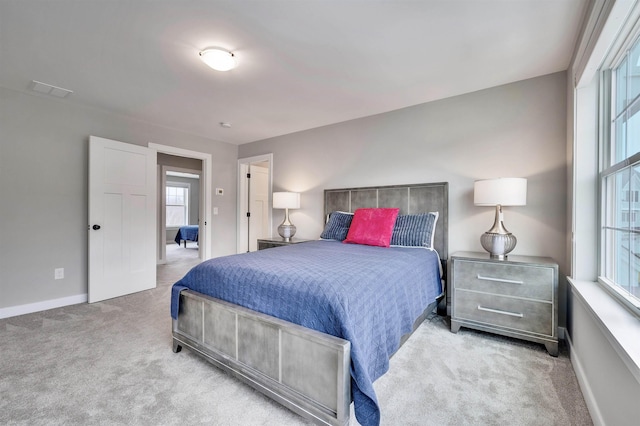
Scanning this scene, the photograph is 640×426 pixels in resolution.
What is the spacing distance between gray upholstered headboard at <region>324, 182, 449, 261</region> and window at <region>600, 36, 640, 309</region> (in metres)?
1.24

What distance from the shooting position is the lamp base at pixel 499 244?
2.38 m

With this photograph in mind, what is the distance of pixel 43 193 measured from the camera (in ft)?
10.1

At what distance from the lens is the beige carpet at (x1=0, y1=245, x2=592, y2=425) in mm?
1451

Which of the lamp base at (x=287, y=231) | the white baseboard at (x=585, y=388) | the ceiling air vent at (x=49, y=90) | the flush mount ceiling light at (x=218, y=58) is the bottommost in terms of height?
the white baseboard at (x=585, y=388)

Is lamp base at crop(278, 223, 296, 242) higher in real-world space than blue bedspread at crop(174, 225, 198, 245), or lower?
higher

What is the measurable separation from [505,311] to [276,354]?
189 centimetres

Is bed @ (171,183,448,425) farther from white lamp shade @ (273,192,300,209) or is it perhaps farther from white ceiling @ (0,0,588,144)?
white lamp shade @ (273,192,300,209)

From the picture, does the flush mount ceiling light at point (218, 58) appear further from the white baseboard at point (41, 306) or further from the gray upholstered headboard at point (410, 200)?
the white baseboard at point (41, 306)

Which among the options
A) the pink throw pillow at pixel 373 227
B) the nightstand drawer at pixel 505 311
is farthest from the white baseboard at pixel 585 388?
the pink throw pillow at pixel 373 227

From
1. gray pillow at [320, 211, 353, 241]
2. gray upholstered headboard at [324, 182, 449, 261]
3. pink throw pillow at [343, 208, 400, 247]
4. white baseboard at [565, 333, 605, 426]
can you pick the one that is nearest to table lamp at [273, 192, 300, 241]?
gray upholstered headboard at [324, 182, 449, 261]

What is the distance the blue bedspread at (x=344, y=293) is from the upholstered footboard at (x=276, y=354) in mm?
55

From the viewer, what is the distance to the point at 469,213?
2.90 m

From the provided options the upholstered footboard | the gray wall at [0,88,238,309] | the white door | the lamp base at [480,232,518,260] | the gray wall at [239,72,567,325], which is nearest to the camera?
the upholstered footboard

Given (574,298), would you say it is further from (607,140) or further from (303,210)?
(303,210)
